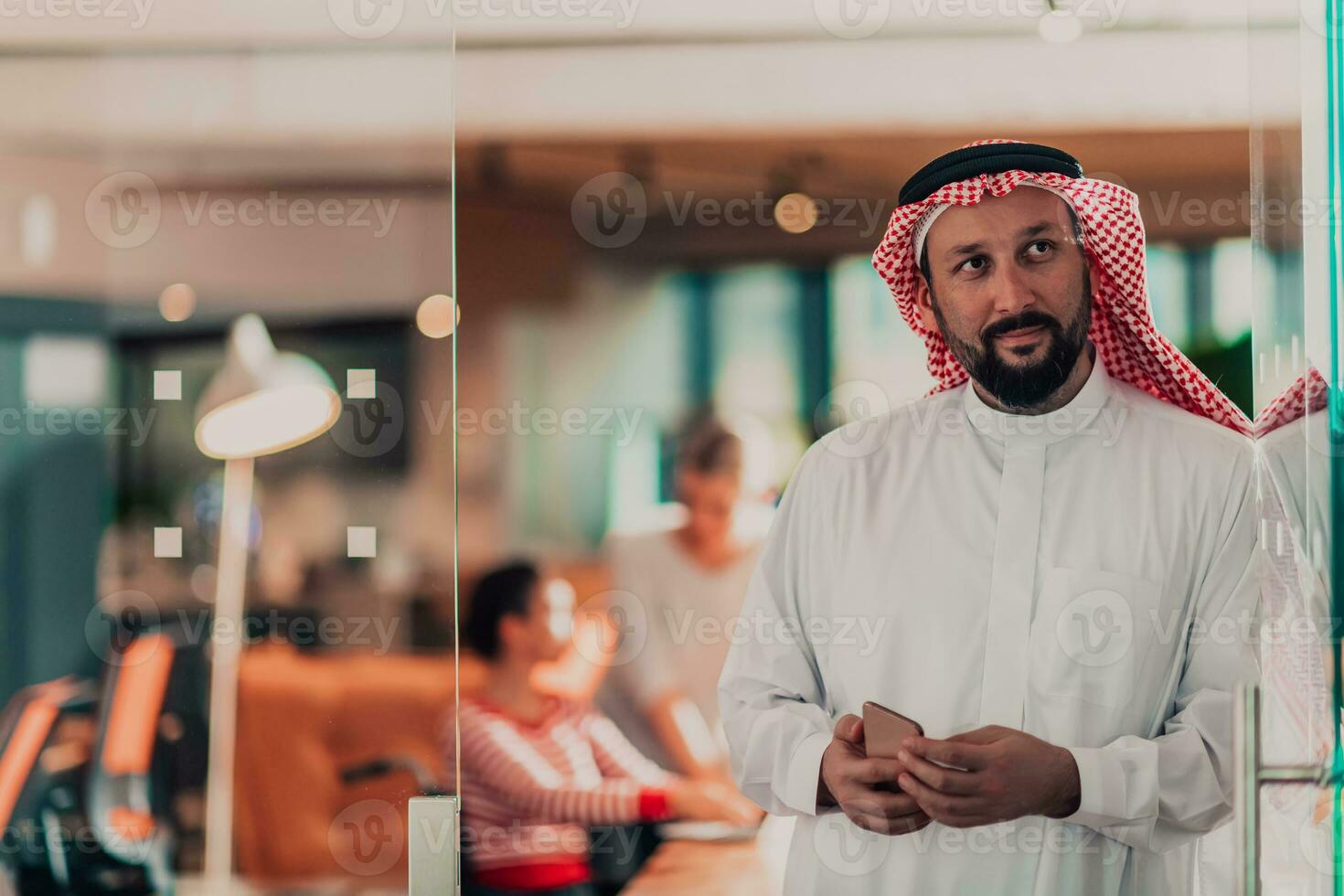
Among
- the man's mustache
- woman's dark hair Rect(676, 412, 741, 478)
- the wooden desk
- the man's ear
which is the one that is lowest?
the wooden desk

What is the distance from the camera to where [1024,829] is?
1.53 metres

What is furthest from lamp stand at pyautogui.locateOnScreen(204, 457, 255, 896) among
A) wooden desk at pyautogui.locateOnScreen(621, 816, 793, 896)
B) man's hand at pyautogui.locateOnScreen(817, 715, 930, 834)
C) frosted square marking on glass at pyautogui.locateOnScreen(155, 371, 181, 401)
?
man's hand at pyautogui.locateOnScreen(817, 715, 930, 834)

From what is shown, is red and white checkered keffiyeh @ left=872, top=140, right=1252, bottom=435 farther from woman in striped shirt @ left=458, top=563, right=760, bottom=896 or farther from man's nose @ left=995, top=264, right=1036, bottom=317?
woman in striped shirt @ left=458, top=563, right=760, bottom=896

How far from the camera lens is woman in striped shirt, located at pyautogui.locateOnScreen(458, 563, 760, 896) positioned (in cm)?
185

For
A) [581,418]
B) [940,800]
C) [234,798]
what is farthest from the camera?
[581,418]

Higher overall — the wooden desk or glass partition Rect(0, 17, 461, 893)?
glass partition Rect(0, 17, 461, 893)

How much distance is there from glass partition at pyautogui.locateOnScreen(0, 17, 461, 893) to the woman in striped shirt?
24 cm

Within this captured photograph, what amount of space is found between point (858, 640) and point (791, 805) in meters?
0.23

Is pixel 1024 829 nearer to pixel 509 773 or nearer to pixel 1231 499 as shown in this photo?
pixel 1231 499

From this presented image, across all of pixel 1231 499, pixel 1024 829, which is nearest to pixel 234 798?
pixel 1024 829

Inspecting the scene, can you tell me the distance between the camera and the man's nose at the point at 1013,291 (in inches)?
60.5

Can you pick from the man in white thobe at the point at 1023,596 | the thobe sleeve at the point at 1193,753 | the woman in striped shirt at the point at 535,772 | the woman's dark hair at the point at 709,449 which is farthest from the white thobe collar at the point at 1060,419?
the woman in striped shirt at the point at 535,772

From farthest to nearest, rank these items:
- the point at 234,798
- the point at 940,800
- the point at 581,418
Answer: the point at 581,418 → the point at 234,798 → the point at 940,800

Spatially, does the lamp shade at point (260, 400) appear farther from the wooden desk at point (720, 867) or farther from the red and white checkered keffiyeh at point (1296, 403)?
the red and white checkered keffiyeh at point (1296, 403)
